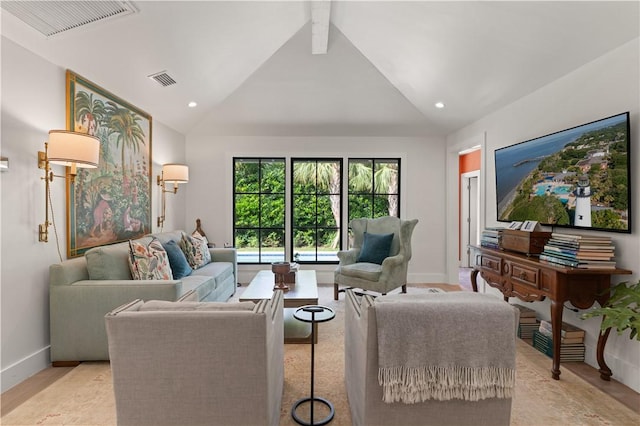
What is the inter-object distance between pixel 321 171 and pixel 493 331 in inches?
168

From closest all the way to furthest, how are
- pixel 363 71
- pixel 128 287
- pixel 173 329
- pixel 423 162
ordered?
pixel 173 329 → pixel 128 287 → pixel 363 71 → pixel 423 162

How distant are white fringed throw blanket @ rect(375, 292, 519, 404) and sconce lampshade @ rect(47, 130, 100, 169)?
2.36 metres

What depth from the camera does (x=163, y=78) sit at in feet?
11.7

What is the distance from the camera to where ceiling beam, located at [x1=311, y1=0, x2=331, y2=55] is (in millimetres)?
3174

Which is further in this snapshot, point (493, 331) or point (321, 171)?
point (321, 171)

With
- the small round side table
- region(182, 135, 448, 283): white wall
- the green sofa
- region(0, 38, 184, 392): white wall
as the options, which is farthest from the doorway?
region(0, 38, 184, 392): white wall

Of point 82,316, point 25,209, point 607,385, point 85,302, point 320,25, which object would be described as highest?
point 320,25

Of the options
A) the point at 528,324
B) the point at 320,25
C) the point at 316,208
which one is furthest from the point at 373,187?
the point at 528,324

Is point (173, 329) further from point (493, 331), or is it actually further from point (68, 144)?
point (68, 144)

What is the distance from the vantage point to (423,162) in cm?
548

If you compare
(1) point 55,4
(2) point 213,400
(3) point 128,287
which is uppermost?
(1) point 55,4

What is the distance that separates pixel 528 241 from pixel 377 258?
6.20ft

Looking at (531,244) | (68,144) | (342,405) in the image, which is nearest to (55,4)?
(68,144)

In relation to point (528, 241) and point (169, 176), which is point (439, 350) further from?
point (169, 176)
